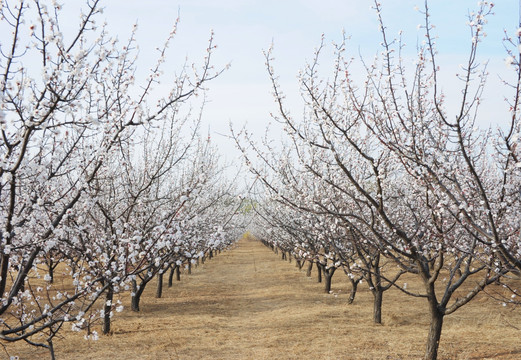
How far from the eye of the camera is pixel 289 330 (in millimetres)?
12656

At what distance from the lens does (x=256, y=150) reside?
868cm

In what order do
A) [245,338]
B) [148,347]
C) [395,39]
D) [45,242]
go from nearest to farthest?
[45,242]
[395,39]
[148,347]
[245,338]

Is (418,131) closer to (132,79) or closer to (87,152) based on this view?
(132,79)

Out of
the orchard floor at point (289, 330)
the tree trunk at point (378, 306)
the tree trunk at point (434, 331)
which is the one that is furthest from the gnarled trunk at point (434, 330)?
the tree trunk at point (378, 306)

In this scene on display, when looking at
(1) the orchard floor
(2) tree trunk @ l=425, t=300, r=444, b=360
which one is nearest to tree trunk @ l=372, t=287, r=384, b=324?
(1) the orchard floor

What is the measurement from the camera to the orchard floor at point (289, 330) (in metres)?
10.4

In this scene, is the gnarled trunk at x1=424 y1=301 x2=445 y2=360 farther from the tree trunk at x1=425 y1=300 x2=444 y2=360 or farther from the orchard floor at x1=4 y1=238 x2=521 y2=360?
the orchard floor at x1=4 y1=238 x2=521 y2=360

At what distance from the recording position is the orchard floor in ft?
34.2

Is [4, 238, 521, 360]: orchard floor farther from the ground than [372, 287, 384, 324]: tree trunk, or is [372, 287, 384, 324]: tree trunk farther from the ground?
[372, 287, 384, 324]: tree trunk

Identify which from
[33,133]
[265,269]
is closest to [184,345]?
[33,133]

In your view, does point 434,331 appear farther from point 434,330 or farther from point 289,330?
point 289,330

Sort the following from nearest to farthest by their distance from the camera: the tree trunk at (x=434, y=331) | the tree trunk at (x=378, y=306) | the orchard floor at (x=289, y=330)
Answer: the tree trunk at (x=434, y=331) < the orchard floor at (x=289, y=330) < the tree trunk at (x=378, y=306)

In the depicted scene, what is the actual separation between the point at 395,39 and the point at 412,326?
9.51 m

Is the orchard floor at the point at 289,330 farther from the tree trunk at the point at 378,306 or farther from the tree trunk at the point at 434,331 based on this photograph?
the tree trunk at the point at 434,331
